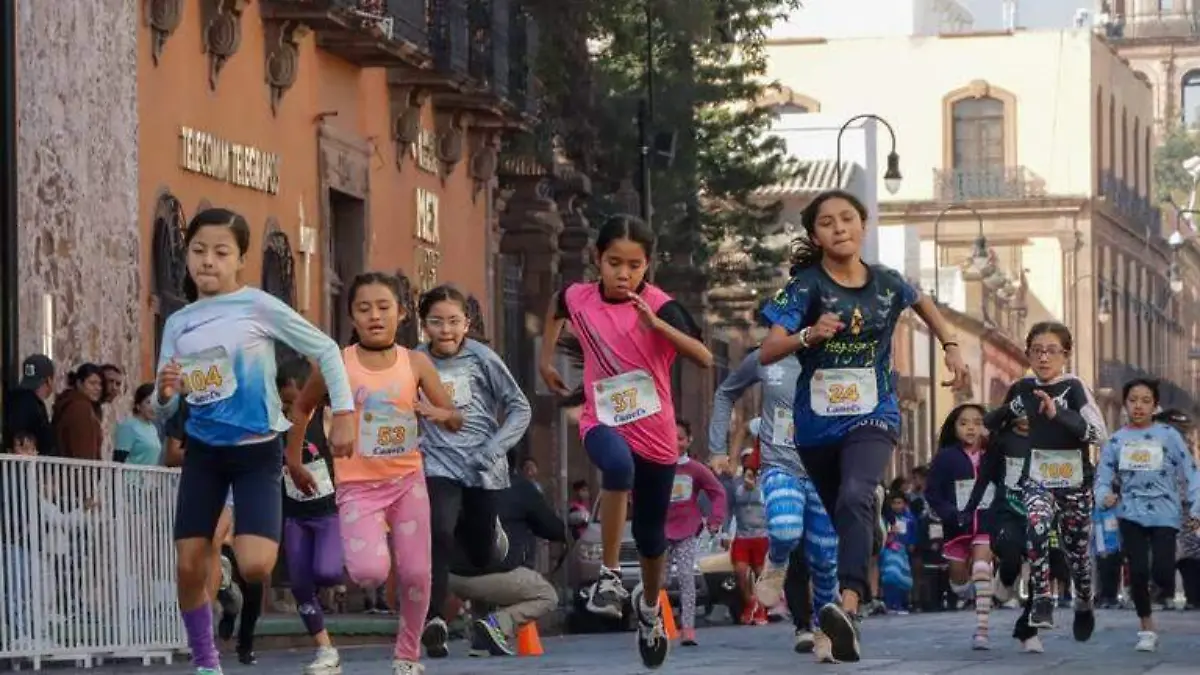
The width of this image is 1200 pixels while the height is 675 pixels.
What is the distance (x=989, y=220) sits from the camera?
3996 inches

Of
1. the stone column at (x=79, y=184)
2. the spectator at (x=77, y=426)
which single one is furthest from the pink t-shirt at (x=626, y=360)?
the stone column at (x=79, y=184)

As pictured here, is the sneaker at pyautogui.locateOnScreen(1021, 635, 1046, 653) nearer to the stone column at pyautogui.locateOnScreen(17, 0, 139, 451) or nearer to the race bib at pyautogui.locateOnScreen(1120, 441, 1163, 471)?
the race bib at pyautogui.locateOnScreen(1120, 441, 1163, 471)

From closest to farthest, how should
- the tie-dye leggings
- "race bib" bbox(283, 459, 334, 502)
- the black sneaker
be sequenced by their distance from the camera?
the black sneaker → the tie-dye leggings → "race bib" bbox(283, 459, 334, 502)

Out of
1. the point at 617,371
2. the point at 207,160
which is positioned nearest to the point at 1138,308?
the point at 207,160

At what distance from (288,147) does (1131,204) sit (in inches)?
3319

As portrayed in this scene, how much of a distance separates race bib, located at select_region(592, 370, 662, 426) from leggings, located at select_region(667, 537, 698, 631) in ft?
16.8

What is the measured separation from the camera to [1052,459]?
17922 mm

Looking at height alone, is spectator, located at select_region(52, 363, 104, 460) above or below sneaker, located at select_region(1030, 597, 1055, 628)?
above

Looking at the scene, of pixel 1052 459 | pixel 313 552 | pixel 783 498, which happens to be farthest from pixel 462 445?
pixel 1052 459

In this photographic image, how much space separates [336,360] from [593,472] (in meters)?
30.5

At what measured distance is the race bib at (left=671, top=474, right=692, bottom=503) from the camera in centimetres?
2186

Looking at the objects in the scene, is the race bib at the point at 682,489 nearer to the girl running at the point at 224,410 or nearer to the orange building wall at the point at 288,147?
the orange building wall at the point at 288,147

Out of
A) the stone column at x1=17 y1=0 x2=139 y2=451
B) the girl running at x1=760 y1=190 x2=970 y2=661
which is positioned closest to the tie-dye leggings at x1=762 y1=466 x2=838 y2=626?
the girl running at x1=760 y1=190 x2=970 y2=661

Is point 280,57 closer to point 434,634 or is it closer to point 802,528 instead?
point 434,634
